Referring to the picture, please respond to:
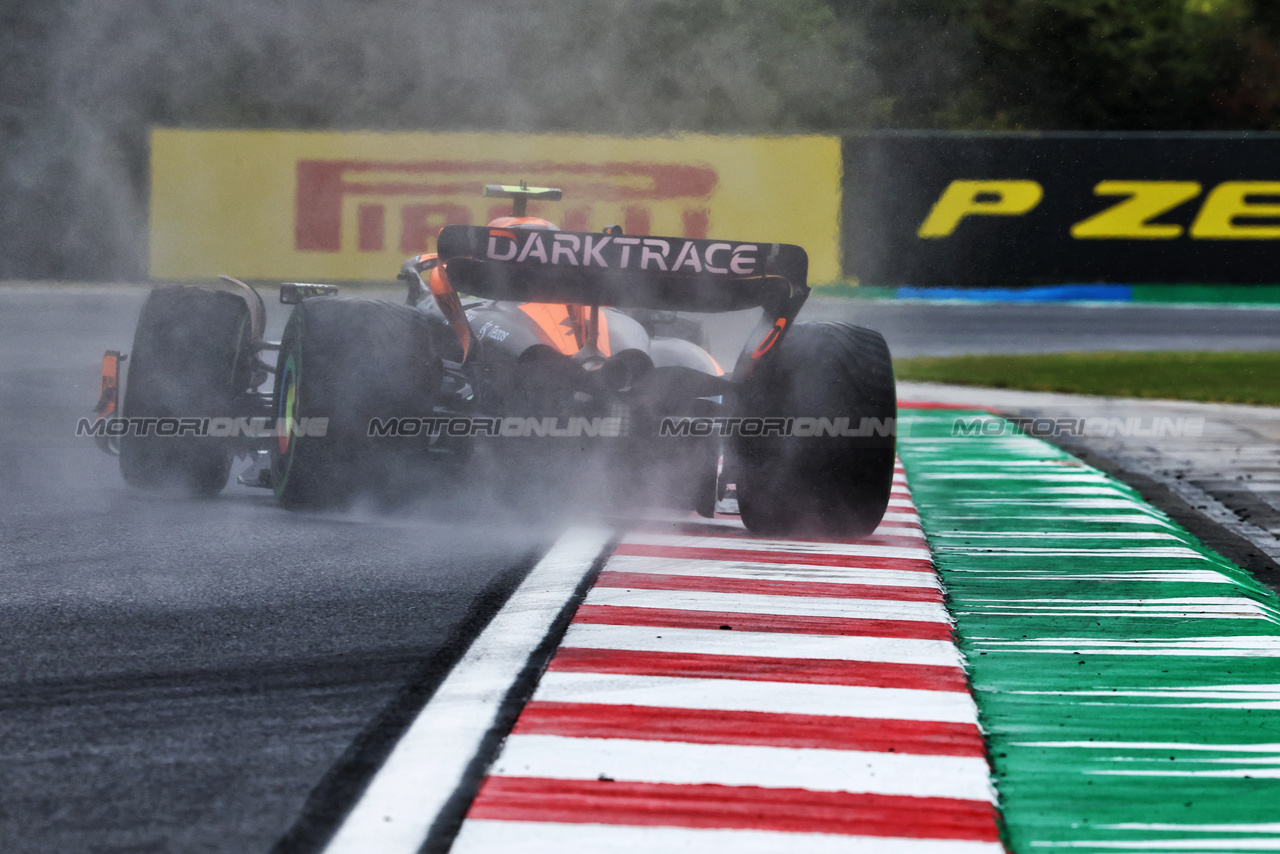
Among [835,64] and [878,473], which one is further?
[835,64]

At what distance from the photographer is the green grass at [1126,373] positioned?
13711 millimetres

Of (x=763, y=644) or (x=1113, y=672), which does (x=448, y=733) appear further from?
(x=1113, y=672)

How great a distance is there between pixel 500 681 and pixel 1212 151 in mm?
18435

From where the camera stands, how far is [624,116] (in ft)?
56.8

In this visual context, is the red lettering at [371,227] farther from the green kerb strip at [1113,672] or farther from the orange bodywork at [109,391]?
the green kerb strip at [1113,672]

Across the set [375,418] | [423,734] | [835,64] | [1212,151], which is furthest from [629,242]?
[1212,151]

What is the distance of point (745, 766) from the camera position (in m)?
3.18

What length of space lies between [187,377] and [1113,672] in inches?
165

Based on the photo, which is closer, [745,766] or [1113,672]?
[745,766]

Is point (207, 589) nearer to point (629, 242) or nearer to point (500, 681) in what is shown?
point (500, 681)

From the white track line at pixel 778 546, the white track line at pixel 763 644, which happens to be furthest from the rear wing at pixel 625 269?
the white track line at pixel 763 644

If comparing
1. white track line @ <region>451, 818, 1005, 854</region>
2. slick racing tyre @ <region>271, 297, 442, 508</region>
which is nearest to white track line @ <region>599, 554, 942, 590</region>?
slick racing tyre @ <region>271, 297, 442, 508</region>

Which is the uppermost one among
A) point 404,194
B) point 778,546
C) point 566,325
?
point 404,194

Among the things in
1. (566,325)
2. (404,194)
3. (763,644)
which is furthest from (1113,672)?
(404,194)
